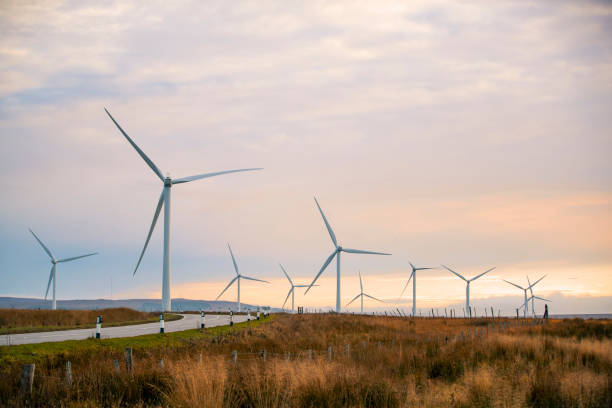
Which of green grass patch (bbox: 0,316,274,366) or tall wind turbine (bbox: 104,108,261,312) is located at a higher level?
tall wind turbine (bbox: 104,108,261,312)

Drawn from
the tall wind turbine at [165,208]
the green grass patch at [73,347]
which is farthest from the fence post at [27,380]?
the tall wind turbine at [165,208]

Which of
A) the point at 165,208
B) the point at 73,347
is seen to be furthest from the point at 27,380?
the point at 165,208

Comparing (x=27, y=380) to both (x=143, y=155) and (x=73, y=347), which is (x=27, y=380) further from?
(x=143, y=155)

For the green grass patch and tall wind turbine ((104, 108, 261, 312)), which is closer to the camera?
the green grass patch

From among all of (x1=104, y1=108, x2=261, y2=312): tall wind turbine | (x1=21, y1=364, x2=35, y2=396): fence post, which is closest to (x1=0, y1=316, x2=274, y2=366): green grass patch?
(x1=21, y1=364, x2=35, y2=396): fence post

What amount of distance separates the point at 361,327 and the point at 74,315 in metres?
21.1

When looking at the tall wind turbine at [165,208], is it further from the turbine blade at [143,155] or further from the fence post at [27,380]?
the fence post at [27,380]

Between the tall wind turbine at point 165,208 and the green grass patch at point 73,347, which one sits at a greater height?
the tall wind turbine at point 165,208

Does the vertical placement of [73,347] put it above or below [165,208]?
below

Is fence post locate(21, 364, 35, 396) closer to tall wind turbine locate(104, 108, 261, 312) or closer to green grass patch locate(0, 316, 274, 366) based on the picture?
green grass patch locate(0, 316, 274, 366)

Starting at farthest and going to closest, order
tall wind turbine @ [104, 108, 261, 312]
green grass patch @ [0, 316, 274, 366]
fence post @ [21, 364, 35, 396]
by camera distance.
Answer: tall wind turbine @ [104, 108, 261, 312] < green grass patch @ [0, 316, 274, 366] < fence post @ [21, 364, 35, 396]

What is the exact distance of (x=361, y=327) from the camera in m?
45.8

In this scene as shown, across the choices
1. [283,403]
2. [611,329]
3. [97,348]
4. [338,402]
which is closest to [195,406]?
[283,403]

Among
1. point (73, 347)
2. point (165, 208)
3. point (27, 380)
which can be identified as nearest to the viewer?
point (27, 380)
